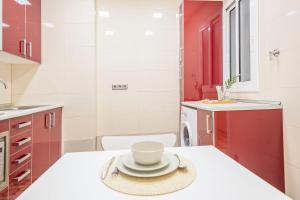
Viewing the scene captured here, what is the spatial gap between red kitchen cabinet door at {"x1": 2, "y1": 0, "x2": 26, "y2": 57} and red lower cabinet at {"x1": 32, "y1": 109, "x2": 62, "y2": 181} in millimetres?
658

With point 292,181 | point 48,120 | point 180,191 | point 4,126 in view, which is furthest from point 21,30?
point 292,181

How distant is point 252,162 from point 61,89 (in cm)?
221

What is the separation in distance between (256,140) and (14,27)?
2.43 meters

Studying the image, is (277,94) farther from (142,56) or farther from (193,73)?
Answer: (142,56)

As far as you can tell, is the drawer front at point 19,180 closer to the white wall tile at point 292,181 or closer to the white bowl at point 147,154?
the white bowl at point 147,154

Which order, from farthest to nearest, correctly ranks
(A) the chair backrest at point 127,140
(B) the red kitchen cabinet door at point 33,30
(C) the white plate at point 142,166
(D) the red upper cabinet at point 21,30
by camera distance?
(B) the red kitchen cabinet door at point 33,30 < (D) the red upper cabinet at point 21,30 < (A) the chair backrest at point 127,140 < (C) the white plate at point 142,166

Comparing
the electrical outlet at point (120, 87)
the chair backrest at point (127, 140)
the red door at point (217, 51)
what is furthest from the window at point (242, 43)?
the electrical outlet at point (120, 87)

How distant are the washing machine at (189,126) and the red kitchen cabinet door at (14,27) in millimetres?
1827

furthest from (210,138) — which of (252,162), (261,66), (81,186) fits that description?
(81,186)

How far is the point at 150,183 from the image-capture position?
51 cm

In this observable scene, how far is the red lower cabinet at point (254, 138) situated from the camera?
5.39 feet

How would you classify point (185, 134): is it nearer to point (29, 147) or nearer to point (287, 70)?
point (287, 70)

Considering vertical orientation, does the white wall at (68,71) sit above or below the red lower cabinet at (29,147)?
above

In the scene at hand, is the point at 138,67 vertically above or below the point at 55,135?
above
